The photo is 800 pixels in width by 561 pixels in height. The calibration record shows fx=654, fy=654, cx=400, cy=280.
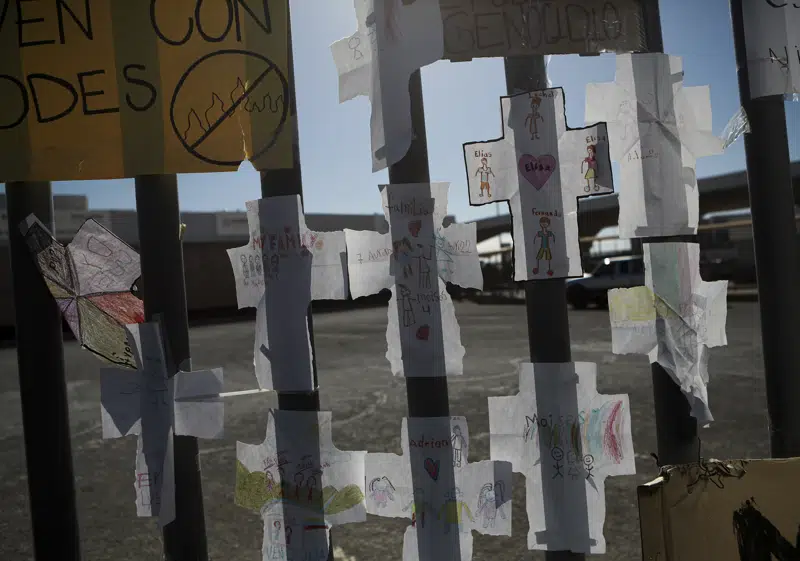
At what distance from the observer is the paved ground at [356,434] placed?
2.71 m

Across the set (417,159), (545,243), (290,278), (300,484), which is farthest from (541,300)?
(300,484)

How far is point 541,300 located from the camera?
1.35 m

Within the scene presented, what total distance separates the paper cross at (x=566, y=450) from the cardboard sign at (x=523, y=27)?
665 millimetres

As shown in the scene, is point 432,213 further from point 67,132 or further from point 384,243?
point 67,132

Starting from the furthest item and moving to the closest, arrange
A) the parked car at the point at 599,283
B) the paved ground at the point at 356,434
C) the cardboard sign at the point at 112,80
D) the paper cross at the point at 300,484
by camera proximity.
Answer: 1. the parked car at the point at 599,283
2. the paved ground at the point at 356,434
3. the paper cross at the point at 300,484
4. the cardboard sign at the point at 112,80

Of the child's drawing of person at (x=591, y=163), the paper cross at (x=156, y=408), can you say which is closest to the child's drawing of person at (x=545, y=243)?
the child's drawing of person at (x=591, y=163)

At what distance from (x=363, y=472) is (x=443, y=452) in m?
0.18

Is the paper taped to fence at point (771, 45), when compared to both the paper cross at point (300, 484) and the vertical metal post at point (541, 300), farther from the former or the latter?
the paper cross at point (300, 484)

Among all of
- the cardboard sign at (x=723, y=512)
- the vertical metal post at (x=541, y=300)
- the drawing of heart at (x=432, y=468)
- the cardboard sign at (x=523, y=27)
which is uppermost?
the cardboard sign at (x=523, y=27)

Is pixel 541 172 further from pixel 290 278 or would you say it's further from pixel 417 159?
pixel 290 278

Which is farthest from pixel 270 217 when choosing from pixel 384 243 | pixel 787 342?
pixel 787 342

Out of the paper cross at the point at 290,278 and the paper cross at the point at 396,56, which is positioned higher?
Answer: the paper cross at the point at 396,56

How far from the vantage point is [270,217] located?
134 cm

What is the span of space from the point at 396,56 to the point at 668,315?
0.81 meters
